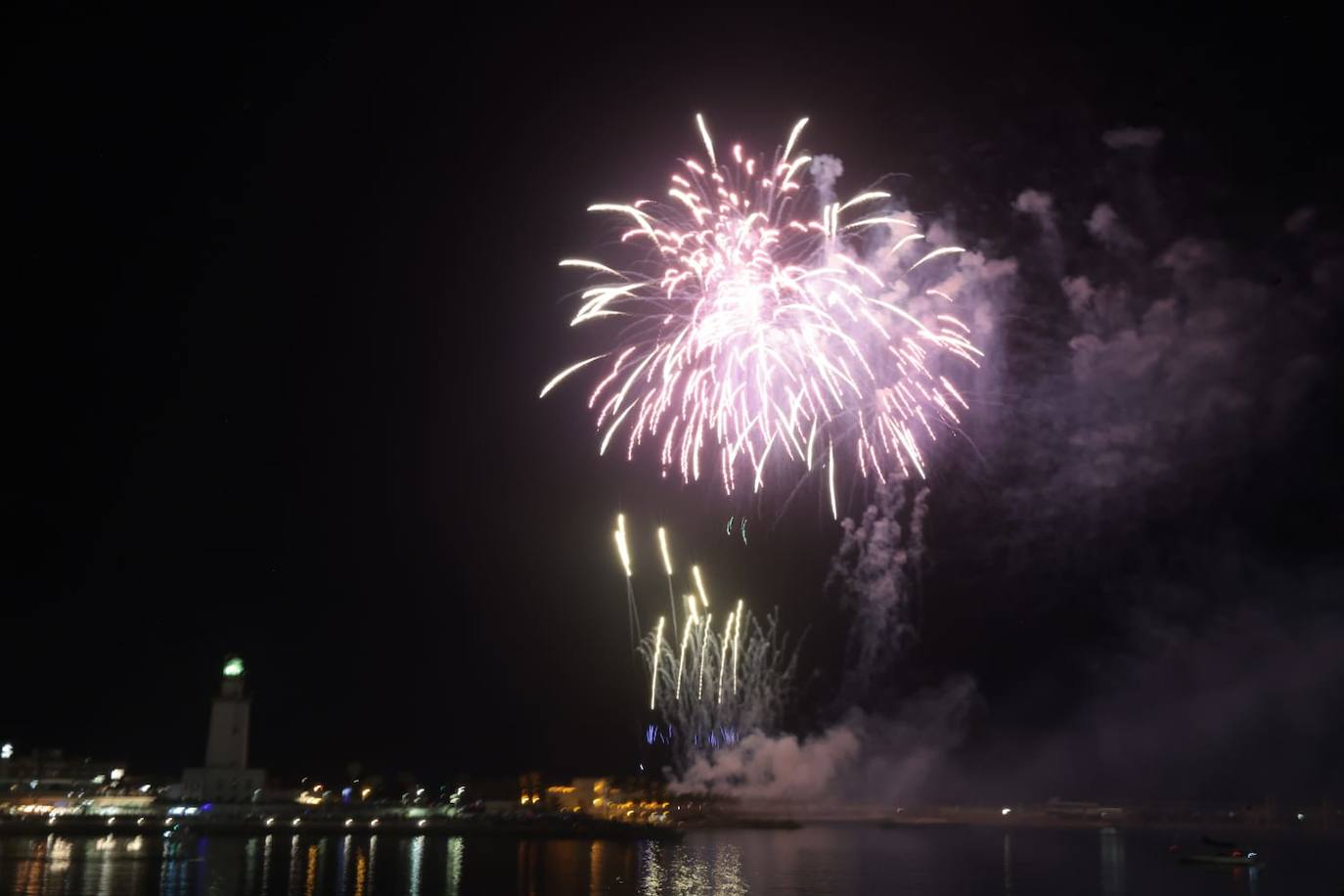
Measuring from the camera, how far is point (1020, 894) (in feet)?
133

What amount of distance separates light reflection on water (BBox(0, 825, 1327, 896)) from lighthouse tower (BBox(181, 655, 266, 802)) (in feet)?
28.3

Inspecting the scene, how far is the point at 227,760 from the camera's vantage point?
227 ft

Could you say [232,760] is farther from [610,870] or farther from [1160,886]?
[1160,886]

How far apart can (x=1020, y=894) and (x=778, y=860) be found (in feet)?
42.7

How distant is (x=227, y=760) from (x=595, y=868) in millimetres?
31360

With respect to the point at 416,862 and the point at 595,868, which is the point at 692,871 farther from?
the point at 416,862

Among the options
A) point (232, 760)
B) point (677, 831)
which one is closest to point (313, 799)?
point (232, 760)

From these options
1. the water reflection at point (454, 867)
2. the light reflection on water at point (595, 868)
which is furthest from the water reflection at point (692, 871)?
the water reflection at point (454, 867)

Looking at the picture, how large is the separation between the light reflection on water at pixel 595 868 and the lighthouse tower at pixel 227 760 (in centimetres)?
863

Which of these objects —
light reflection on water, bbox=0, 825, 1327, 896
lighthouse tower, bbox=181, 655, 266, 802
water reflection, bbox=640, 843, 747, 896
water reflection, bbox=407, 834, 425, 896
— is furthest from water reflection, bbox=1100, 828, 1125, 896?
lighthouse tower, bbox=181, 655, 266, 802

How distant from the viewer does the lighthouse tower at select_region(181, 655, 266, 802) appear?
6838cm

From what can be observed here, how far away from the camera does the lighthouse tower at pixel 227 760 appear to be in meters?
68.4

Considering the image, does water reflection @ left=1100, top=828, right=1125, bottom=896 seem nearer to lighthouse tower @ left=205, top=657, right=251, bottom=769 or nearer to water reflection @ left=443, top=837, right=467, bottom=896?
water reflection @ left=443, top=837, right=467, bottom=896

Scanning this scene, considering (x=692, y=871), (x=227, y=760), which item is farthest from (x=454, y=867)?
(x=227, y=760)
